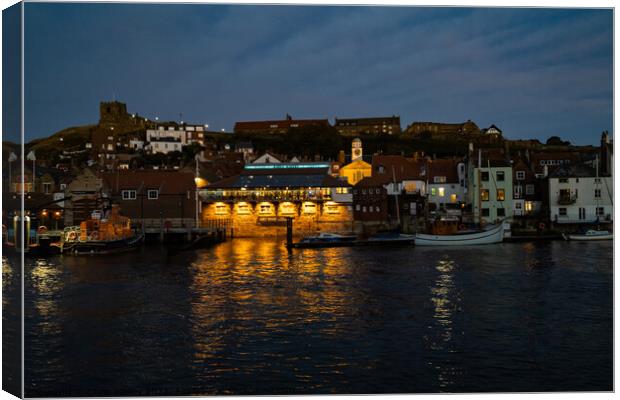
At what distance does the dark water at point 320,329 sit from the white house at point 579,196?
1822 cm

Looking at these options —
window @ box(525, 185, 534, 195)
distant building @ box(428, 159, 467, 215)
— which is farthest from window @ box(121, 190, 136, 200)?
window @ box(525, 185, 534, 195)

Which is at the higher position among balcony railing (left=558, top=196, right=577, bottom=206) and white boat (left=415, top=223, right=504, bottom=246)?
balcony railing (left=558, top=196, right=577, bottom=206)

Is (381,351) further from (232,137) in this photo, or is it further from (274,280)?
(232,137)

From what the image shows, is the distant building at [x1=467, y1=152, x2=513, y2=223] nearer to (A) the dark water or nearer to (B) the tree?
(A) the dark water

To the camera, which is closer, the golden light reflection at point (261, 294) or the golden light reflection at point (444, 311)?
the golden light reflection at point (444, 311)

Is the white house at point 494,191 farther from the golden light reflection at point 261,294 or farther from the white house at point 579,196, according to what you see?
the golden light reflection at point 261,294

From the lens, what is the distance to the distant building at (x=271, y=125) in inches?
4725

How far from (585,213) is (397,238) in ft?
52.2

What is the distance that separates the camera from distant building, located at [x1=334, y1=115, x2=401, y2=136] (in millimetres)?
124000

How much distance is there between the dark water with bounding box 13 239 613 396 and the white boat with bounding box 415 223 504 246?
432 inches

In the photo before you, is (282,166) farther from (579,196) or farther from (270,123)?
(270,123)

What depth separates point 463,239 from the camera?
44.3m

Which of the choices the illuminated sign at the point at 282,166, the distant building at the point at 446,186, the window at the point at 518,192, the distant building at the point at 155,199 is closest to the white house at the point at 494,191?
the window at the point at 518,192

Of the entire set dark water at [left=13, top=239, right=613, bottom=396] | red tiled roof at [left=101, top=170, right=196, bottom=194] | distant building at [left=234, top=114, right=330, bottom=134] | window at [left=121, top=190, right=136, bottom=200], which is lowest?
dark water at [left=13, top=239, right=613, bottom=396]
